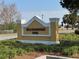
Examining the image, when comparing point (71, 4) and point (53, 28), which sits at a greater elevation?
point (71, 4)

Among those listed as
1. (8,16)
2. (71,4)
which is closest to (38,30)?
(71,4)

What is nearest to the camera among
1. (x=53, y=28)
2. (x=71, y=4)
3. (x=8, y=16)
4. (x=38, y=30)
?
(x=71, y=4)

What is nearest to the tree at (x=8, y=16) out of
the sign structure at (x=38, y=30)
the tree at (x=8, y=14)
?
the tree at (x=8, y=14)

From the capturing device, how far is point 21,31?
26016mm

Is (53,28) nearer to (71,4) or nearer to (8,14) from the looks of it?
(71,4)

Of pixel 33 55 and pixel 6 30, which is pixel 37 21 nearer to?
pixel 33 55

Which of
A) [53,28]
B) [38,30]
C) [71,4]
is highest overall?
[71,4]

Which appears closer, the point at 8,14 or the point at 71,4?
the point at 71,4

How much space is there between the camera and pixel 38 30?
2522 cm

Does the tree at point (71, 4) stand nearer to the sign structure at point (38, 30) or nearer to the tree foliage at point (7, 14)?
the sign structure at point (38, 30)

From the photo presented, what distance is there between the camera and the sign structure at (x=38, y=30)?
80.6 ft

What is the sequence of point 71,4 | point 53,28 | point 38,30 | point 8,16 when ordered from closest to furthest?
1. point 71,4
2. point 53,28
3. point 38,30
4. point 8,16

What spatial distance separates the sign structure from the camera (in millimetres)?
24570

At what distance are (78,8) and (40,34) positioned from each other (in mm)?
5025
